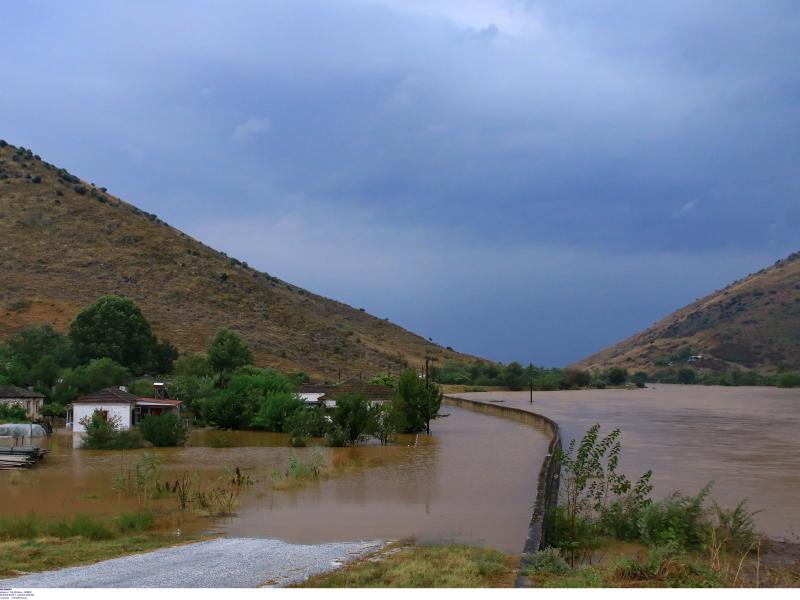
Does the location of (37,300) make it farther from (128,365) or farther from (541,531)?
(541,531)

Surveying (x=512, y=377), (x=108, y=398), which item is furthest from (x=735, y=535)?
(x=512, y=377)

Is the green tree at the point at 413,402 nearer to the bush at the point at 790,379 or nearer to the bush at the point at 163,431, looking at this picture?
the bush at the point at 163,431

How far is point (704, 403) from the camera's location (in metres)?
74.1

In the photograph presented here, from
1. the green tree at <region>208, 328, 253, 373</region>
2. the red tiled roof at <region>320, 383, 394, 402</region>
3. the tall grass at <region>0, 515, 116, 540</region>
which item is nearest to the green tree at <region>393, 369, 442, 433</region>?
the red tiled roof at <region>320, 383, 394, 402</region>

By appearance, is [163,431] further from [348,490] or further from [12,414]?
[348,490]

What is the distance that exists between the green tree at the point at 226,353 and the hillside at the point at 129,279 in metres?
8.72

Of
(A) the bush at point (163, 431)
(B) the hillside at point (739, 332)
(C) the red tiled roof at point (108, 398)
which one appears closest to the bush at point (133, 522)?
(A) the bush at point (163, 431)

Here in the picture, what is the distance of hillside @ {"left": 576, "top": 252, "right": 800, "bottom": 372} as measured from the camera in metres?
128

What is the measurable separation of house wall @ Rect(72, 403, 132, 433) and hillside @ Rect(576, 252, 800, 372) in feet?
352

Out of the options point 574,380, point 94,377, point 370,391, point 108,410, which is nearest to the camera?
point 108,410

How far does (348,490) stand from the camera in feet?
74.3

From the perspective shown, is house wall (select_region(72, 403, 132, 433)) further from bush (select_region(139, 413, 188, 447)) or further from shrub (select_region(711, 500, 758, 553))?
shrub (select_region(711, 500, 758, 553))

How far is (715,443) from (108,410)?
90.7ft

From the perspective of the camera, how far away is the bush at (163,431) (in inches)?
1320
